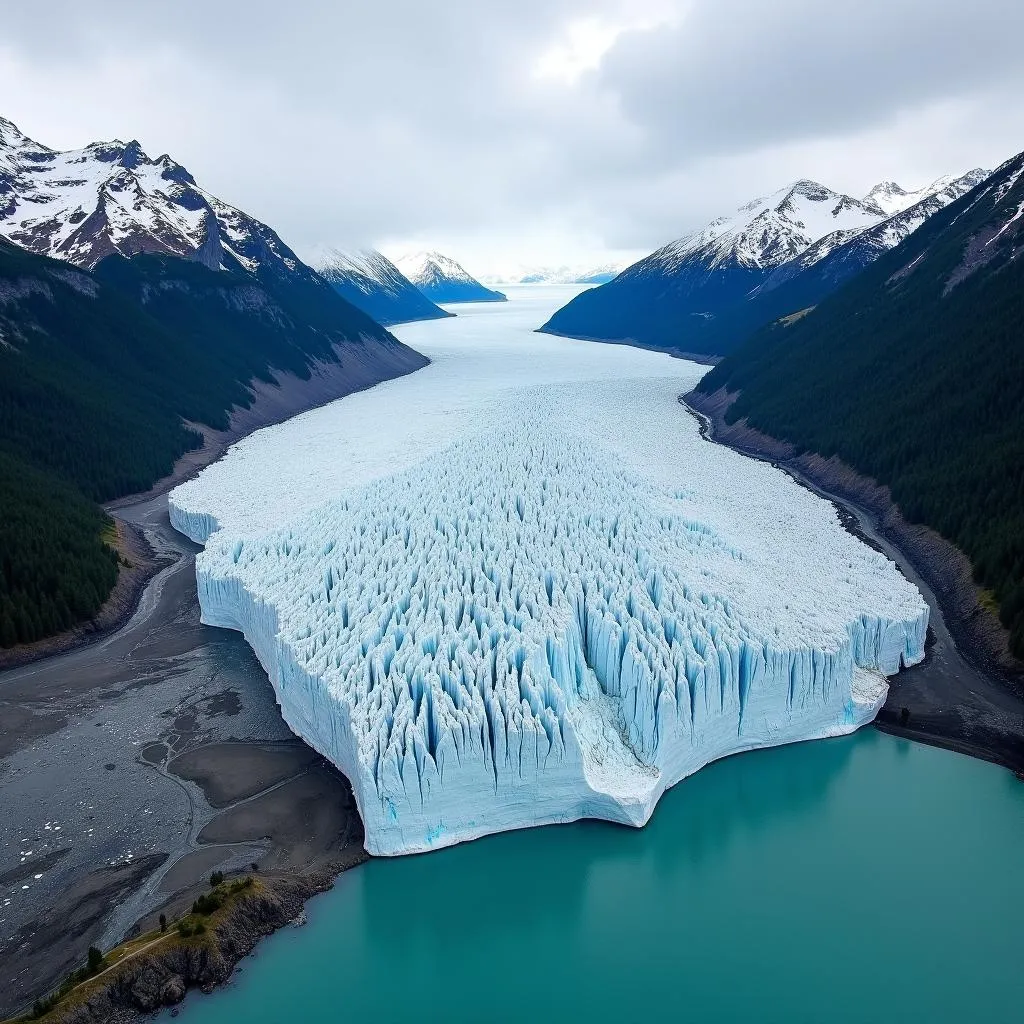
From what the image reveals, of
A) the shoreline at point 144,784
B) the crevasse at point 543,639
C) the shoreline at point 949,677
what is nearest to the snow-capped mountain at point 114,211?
the shoreline at point 144,784

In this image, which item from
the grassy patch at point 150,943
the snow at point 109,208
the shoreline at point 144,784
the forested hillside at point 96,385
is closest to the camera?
the grassy patch at point 150,943

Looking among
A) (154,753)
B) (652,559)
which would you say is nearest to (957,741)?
(652,559)

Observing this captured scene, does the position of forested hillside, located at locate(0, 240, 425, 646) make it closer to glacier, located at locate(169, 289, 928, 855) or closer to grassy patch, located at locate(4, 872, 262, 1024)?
glacier, located at locate(169, 289, 928, 855)

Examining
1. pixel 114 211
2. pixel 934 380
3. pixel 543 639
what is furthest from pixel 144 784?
pixel 114 211

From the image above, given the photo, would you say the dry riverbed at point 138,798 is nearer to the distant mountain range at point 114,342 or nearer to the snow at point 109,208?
the distant mountain range at point 114,342

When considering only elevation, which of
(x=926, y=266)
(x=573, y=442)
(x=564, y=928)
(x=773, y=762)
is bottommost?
(x=564, y=928)

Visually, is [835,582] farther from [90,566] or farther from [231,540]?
[90,566]
